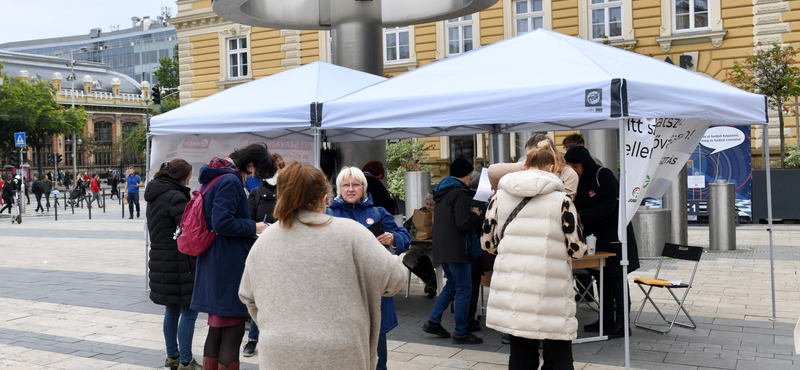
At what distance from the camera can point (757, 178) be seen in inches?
658

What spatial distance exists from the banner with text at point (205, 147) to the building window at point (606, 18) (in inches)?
632

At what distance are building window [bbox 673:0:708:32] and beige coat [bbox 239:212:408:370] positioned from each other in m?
21.6

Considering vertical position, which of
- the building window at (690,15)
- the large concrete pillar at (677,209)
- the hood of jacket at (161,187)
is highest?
the building window at (690,15)

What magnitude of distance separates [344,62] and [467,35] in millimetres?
16228

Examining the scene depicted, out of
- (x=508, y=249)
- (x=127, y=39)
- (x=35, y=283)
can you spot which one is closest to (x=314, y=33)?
(x=35, y=283)

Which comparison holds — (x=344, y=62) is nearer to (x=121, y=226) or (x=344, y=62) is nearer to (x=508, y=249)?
(x=508, y=249)

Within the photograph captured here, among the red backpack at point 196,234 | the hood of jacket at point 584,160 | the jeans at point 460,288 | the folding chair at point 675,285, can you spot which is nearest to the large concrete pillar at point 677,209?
the folding chair at point 675,285

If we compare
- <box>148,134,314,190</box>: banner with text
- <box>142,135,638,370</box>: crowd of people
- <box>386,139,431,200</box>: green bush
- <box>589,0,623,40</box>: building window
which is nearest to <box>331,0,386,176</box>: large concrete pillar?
<box>148,134,314,190</box>: banner with text

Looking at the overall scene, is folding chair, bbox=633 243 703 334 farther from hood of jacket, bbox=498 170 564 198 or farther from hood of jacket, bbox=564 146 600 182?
hood of jacket, bbox=498 170 564 198

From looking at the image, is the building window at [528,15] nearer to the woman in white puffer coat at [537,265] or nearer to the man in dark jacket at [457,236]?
the man in dark jacket at [457,236]

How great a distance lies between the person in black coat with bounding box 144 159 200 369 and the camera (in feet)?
16.9

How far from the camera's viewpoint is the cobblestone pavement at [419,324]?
561 centimetres

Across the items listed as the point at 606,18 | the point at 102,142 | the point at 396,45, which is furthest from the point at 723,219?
the point at 102,142

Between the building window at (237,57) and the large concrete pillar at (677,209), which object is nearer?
the large concrete pillar at (677,209)
